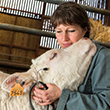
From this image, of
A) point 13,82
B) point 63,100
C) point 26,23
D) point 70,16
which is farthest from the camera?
point 26,23

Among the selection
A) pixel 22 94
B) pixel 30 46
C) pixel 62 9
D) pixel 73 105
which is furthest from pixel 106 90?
pixel 30 46

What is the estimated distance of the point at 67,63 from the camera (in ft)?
3.71

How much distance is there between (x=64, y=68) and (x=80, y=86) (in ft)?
0.49

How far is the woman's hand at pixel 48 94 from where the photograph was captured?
1006mm

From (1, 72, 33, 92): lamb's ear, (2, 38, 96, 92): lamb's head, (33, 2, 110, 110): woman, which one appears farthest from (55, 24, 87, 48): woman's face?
(1, 72, 33, 92): lamb's ear

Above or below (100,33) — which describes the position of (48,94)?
below

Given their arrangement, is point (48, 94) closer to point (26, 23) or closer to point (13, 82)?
point (13, 82)

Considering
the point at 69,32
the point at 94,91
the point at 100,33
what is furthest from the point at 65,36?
the point at 100,33

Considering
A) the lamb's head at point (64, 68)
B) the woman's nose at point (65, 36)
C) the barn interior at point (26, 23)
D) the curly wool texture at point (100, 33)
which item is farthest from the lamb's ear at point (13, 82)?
the barn interior at point (26, 23)

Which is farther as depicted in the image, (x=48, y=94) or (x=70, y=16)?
(x=70, y=16)

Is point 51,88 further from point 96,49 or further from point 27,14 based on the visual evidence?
point 27,14

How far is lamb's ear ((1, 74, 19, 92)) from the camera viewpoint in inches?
42.3

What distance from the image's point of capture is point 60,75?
1.10 meters

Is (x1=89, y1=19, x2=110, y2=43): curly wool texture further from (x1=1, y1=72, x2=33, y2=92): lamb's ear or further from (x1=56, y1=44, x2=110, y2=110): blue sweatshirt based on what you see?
(x1=1, y1=72, x2=33, y2=92): lamb's ear
